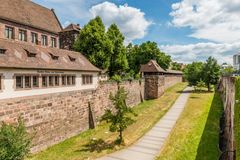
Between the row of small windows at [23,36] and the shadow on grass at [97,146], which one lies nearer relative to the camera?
the shadow on grass at [97,146]

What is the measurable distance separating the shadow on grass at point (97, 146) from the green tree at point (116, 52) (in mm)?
22920

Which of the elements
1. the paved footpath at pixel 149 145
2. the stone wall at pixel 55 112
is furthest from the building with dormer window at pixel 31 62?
the paved footpath at pixel 149 145

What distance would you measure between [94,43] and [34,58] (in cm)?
1638

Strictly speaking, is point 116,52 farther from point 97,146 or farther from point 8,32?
point 97,146

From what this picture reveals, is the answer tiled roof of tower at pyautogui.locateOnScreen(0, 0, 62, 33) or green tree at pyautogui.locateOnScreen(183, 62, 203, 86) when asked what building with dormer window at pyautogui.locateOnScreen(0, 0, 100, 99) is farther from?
green tree at pyautogui.locateOnScreen(183, 62, 203, 86)

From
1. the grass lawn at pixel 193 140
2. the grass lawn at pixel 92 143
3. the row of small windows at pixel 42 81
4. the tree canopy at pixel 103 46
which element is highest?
the tree canopy at pixel 103 46

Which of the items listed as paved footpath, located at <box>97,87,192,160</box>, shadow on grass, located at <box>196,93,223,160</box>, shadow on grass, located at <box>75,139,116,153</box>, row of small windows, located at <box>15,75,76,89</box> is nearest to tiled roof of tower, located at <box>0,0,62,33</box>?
row of small windows, located at <box>15,75,76,89</box>

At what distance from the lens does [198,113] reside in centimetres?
2747

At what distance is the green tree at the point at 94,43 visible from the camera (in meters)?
34.8

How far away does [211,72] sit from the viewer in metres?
47.9

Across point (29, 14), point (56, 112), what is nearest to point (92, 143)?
point (56, 112)

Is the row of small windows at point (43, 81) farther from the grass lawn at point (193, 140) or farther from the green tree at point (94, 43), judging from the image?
the green tree at point (94, 43)

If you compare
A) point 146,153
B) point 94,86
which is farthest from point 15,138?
point 94,86

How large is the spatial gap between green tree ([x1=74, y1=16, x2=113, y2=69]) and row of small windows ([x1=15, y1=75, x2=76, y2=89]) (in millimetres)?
12140
